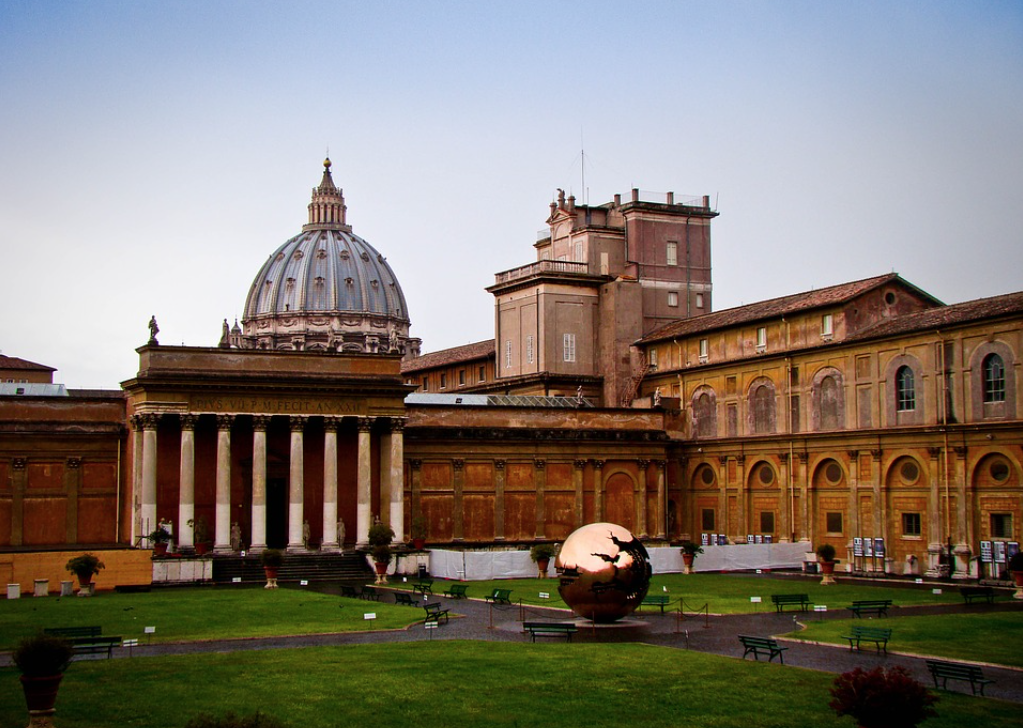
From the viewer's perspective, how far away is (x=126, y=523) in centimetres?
6078

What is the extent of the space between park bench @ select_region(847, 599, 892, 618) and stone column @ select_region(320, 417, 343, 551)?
26.5 metres

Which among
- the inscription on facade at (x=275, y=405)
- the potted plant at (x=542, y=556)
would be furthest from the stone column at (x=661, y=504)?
the inscription on facade at (x=275, y=405)

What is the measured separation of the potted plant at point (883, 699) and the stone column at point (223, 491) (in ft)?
140

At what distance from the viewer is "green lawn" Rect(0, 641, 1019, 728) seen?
22.3m

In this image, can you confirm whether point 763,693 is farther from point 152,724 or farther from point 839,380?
point 839,380

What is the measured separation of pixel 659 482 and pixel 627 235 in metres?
15.7

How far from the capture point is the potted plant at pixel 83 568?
4772cm

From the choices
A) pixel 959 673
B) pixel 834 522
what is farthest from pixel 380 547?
pixel 959 673

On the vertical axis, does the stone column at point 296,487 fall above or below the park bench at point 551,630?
above

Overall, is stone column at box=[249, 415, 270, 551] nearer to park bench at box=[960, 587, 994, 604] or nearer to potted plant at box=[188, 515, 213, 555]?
potted plant at box=[188, 515, 213, 555]

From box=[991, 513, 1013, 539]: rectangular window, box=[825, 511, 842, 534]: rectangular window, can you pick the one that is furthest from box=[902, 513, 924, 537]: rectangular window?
box=[825, 511, 842, 534]: rectangular window

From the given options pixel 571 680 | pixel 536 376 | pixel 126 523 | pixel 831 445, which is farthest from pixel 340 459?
pixel 571 680

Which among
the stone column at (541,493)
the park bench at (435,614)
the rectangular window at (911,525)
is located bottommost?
the park bench at (435,614)

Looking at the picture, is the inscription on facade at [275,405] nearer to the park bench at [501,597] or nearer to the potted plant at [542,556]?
the potted plant at [542,556]
